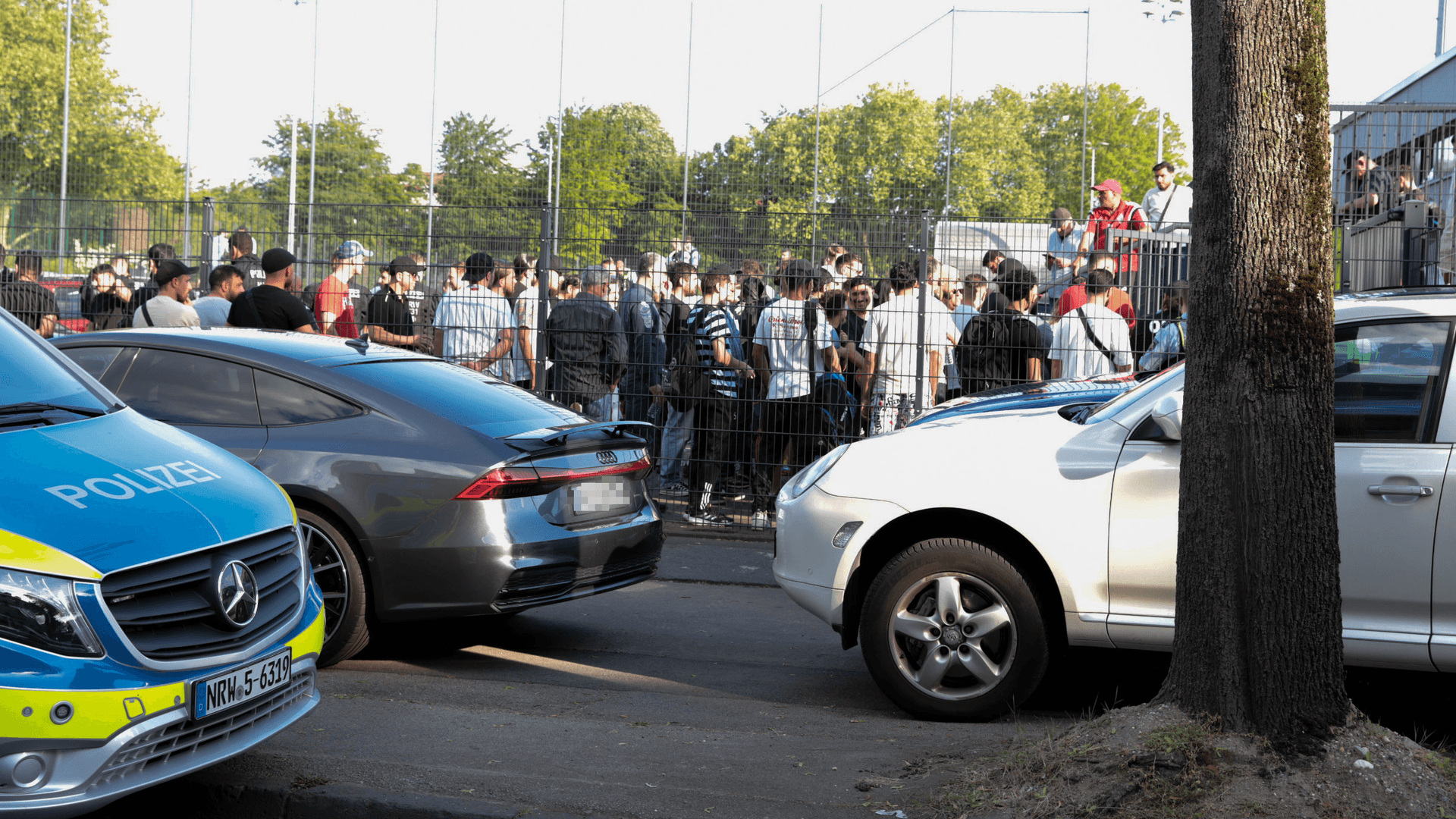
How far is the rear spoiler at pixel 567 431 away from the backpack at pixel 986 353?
12.8 feet

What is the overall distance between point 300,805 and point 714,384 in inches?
252

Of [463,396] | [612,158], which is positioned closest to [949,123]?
[612,158]

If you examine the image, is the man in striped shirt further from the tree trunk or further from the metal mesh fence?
the tree trunk

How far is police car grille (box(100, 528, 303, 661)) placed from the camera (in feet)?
10.7

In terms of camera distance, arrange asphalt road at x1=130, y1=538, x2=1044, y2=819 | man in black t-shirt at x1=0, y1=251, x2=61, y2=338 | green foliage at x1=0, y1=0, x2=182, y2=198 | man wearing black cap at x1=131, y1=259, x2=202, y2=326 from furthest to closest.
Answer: green foliage at x1=0, y1=0, x2=182, y2=198 → man in black t-shirt at x1=0, y1=251, x2=61, y2=338 → man wearing black cap at x1=131, y1=259, x2=202, y2=326 → asphalt road at x1=130, y1=538, x2=1044, y2=819

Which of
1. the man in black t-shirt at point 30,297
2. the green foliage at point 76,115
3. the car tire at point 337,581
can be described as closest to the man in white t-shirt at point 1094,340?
the car tire at point 337,581

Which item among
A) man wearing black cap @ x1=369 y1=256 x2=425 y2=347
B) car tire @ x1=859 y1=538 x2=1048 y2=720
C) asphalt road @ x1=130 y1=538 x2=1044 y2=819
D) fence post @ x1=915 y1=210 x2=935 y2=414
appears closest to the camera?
asphalt road @ x1=130 y1=538 x2=1044 y2=819

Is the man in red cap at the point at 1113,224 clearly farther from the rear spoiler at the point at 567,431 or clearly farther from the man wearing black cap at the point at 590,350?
the rear spoiler at the point at 567,431

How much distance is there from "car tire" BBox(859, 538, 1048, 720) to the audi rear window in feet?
6.28

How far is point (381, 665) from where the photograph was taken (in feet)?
19.4

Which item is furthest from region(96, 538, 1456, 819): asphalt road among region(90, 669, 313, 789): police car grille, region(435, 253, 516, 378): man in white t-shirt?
region(435, 253, 516, 378): man in white t-shirt

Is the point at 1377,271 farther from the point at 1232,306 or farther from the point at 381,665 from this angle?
the point at 381,665

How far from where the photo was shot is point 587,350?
10250 millimetres

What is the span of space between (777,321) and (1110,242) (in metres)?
2.87
